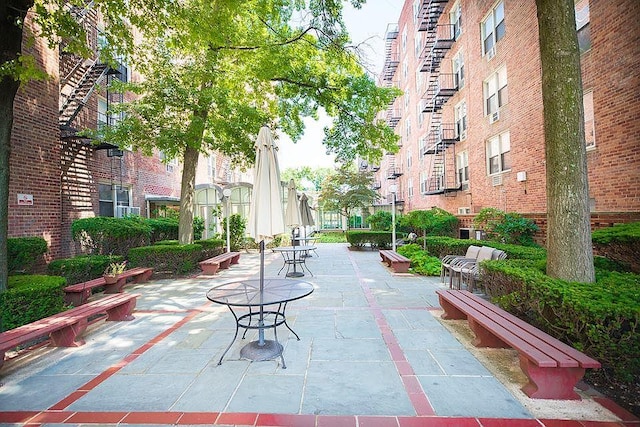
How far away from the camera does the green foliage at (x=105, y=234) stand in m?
8.15

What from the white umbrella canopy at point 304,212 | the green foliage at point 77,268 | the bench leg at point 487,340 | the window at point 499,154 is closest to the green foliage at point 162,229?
the green foliage at point 77,268

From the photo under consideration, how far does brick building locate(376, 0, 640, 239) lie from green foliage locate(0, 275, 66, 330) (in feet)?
33.3

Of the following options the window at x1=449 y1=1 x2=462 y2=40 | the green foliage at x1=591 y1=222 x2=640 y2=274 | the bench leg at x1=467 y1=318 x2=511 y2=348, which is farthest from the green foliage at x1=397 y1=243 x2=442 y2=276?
the window at x1=449 y1=1 x2=462 y2=40

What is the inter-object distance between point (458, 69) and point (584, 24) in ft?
27.9

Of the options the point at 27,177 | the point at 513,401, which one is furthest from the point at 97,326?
the point at 513,401

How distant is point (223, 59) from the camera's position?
929cm

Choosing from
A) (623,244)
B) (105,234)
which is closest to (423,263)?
(623,244)

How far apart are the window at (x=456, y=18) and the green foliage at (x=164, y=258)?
15362mm

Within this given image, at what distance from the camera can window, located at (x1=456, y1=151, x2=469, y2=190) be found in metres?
14.8

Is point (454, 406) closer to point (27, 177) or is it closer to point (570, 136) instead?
point (570, 136)

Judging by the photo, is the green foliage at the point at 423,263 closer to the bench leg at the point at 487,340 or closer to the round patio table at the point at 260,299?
the bench leg at the point at 487,340

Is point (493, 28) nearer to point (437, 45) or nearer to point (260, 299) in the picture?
point (437, 45)

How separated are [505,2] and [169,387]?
14201mm

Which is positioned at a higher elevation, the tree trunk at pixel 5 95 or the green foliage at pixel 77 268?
the tree trunk at pixel 5 95
